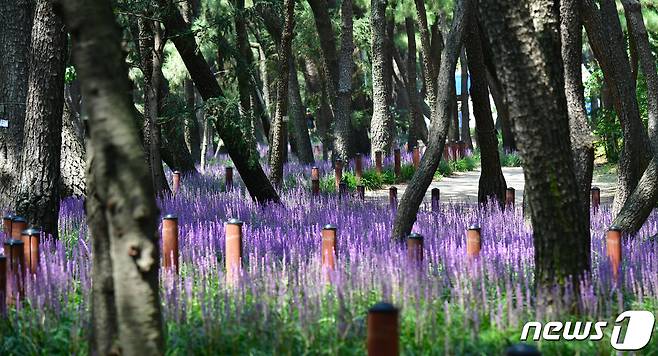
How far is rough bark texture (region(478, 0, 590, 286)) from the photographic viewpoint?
602 cm

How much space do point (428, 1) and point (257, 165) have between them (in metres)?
13.0

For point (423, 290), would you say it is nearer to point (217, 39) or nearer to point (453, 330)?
point (453, 330)

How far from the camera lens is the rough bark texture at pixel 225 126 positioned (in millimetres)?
12672

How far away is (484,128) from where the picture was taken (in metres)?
12.7

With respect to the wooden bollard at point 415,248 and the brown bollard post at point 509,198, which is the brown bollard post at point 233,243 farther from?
the brown bollard post at point 509,198

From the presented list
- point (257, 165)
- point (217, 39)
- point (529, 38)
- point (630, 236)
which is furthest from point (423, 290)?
point (217, 39)

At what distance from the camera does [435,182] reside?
21.1 m

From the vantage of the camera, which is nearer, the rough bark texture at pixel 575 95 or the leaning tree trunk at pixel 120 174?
the leaning tree trunk at pixel 120 174

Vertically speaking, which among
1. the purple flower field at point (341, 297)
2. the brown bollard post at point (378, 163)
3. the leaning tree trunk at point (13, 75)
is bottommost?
the purple flower field at point (341, 297)

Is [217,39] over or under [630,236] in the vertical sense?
over

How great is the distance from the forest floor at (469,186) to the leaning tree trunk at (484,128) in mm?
3174

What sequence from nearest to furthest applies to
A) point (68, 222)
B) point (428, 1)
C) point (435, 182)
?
point (68, 222) < point (435, 182) < point (428, 1)

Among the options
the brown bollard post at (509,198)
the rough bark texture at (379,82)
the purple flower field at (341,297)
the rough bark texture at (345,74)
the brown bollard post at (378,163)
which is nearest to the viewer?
the purple flower field at (341,297)

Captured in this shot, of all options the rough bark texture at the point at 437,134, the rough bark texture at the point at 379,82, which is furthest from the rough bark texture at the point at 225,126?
the rough bark texture at the point at 379,82
